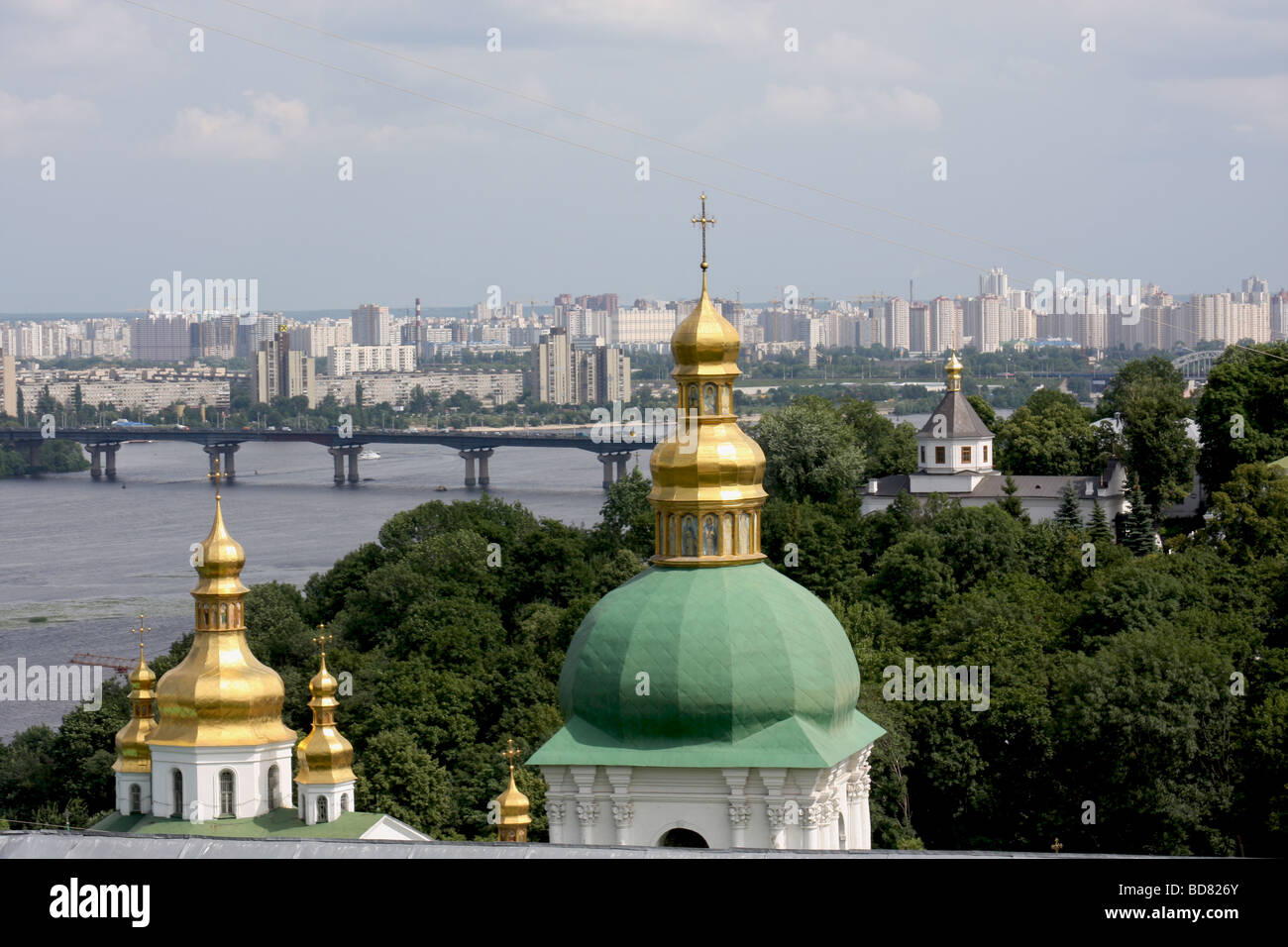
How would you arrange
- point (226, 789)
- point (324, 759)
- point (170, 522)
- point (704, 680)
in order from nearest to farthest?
point (704, 680) < point (324, 759) < point (226, 789) < point (170, 522)

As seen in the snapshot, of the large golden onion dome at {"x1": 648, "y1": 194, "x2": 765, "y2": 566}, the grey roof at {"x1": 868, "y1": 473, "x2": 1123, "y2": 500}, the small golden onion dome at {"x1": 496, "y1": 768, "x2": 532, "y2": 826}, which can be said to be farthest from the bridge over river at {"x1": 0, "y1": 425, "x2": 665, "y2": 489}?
the large golden onion dome at {"x1": 648, "y1": 194, "x2": 765, "y2": 566}

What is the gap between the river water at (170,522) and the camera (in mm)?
51094

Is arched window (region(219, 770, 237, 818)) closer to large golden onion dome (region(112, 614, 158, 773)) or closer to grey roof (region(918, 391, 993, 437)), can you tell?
large golden onion dome (region(112, 614, 158, 773))

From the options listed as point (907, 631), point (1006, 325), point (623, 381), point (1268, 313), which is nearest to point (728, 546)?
point (907, 631)

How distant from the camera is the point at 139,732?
25.6 metres

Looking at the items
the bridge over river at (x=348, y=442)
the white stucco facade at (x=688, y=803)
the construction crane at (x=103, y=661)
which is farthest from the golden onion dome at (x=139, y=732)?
the bridge over river at (x=348, y=442)

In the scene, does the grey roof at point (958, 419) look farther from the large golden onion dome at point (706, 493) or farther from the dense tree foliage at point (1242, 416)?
the large golden onion dome at point (706, 493)

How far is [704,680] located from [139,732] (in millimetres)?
11996

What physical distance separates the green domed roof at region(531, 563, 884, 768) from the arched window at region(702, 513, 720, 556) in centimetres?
19

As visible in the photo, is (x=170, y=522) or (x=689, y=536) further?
(x=170, y=522)

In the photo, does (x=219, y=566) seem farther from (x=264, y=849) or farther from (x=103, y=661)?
(x=103, y=661)

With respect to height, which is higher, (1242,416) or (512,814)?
(1242,416)

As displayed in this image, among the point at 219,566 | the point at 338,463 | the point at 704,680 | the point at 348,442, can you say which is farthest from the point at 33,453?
the point at 704,680

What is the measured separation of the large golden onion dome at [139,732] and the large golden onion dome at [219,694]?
62cm
